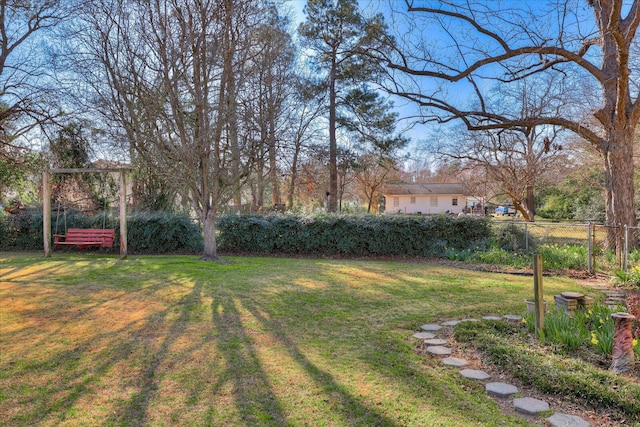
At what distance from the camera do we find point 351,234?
1081cm

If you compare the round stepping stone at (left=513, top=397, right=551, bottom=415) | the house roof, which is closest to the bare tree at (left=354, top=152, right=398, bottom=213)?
the house roof

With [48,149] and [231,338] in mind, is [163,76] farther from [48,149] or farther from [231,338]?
[48,149]

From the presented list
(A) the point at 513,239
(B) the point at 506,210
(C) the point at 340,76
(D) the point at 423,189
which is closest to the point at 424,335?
(A) the point at 513,239

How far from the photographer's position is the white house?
41.0 meters

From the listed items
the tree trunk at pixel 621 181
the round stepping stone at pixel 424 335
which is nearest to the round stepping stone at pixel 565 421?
the round stepping stone at pixel 424 335

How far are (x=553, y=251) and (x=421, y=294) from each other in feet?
16.1

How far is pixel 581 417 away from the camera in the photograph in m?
2.40

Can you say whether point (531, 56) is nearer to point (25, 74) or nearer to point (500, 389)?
point (500, 389)

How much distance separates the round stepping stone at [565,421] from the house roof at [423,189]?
37342 millimetres

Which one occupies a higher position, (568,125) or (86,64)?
(86,64)

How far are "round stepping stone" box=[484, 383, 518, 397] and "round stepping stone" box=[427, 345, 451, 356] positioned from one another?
0.65 m

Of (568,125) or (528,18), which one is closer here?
(528,18)

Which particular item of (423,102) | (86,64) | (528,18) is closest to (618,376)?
(528,18)

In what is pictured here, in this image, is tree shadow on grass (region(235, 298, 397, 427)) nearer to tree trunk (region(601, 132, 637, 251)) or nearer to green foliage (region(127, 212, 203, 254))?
green foliage (region(127, 212, 203, 254))
